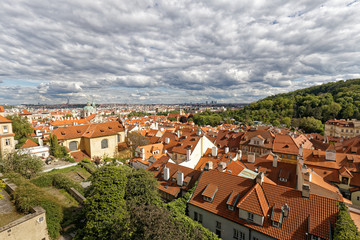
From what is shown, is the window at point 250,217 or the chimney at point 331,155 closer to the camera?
the window at point 250,217

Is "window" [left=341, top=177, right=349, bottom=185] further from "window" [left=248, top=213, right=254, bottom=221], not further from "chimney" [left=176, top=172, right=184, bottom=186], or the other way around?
"chimney" [left=176, top=172, right=184, bottom=186]

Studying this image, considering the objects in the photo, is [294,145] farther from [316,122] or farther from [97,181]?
[316,122]

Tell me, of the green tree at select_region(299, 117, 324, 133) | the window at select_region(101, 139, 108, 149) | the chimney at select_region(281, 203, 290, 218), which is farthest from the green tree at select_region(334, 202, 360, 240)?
the green tree at select_region(299, 117, 324, 133)

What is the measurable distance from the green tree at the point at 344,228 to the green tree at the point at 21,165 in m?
33.4

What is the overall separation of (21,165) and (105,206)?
18.4 m

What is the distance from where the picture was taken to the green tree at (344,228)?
33.2ft

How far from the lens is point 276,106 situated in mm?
111375

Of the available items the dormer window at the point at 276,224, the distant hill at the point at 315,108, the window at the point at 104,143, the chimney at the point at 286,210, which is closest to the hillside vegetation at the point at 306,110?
the distant hill at the point at 315,108

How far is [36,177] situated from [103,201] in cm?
1672

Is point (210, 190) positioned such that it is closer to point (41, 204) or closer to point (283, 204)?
point (283, 204)

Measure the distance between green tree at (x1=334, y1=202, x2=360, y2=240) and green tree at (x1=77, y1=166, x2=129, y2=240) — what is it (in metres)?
13.7

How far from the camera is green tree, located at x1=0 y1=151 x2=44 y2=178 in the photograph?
23.6 metres

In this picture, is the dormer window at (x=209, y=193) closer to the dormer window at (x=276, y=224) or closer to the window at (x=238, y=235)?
the window at (x=238, y=235)

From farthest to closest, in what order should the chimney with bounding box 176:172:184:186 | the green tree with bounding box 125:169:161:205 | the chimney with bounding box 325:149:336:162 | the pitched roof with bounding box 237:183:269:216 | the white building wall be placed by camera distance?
the white building wall
the chimney with bounding box 325:149:336:162
the chimney with bounding box 176:172:184:186
the green tree with bounding box 125:169:161:205
the pitched roof with bounding box 237:183:269:216
